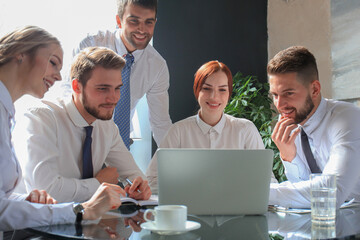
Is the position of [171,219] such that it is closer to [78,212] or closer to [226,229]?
[226,229]

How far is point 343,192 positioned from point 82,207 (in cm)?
109

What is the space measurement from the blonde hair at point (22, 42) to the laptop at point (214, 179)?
63 centimetres

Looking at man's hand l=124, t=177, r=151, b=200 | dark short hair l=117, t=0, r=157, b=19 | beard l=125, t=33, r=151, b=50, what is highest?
dark short hair l=117, t=0, r=157, b=19

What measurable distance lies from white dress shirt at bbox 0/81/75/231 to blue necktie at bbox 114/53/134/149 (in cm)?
155

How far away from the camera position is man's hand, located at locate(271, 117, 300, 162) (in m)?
2.17

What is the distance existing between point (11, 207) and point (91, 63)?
992mm

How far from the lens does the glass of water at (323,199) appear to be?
4.48 feet

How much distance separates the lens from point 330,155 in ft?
6.41

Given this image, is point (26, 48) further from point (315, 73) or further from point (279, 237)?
point (315, 73)

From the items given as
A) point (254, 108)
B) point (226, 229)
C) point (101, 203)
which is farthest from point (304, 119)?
point (254, 108)

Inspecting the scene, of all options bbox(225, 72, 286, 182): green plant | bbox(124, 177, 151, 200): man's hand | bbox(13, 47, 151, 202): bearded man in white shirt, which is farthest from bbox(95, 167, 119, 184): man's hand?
bbox(225, 72, 286, 182): green plant

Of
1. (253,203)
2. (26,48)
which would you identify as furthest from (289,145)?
(26,48)

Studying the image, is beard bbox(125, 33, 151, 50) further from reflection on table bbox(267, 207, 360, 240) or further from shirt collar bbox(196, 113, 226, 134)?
reflection on table bbox(267, 207, 360, 240)

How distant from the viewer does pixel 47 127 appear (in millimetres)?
1967
